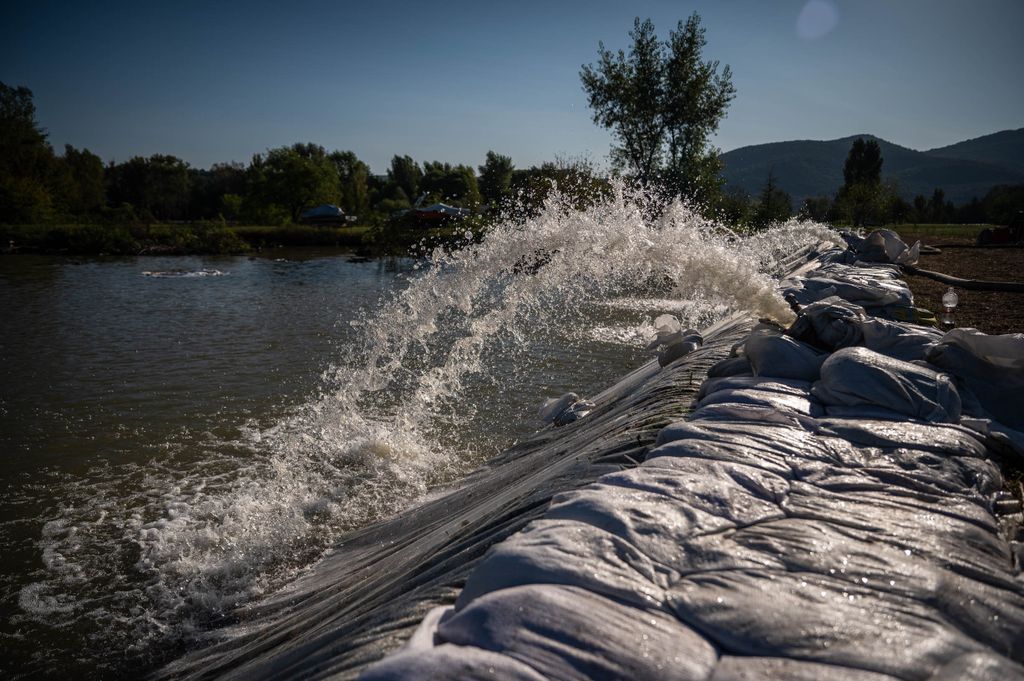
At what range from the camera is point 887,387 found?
9.64 feet

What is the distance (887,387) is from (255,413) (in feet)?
23.7

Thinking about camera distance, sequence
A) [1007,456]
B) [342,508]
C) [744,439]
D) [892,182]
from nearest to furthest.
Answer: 1. [744,439]
2. [1007,456]
3. [342,508]
4. [892,182]

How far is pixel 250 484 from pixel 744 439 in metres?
4.97

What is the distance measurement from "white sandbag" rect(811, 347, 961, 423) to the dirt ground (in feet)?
11.6

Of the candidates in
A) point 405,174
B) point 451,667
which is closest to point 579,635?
point 451,667

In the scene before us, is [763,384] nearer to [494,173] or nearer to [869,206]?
[869,206]

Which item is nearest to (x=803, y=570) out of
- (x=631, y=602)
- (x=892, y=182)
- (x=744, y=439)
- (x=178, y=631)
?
(x=631, y=602)

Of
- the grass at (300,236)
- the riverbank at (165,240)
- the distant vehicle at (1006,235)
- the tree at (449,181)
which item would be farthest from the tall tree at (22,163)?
the distant vehicle at (1006,235)

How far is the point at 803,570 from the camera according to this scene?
69.8 inches

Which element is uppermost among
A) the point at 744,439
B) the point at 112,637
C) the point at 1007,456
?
the point at 744,439

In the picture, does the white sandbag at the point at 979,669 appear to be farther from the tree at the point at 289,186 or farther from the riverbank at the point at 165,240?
the tree at the point at 289,186

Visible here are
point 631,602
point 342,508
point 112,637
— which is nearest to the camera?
point 631,602

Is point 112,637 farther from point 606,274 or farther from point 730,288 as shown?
point 606,274

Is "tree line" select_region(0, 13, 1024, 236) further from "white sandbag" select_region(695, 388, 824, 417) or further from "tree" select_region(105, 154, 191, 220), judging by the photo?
"white sandbag" select_region(695, 388, 824, 417)
